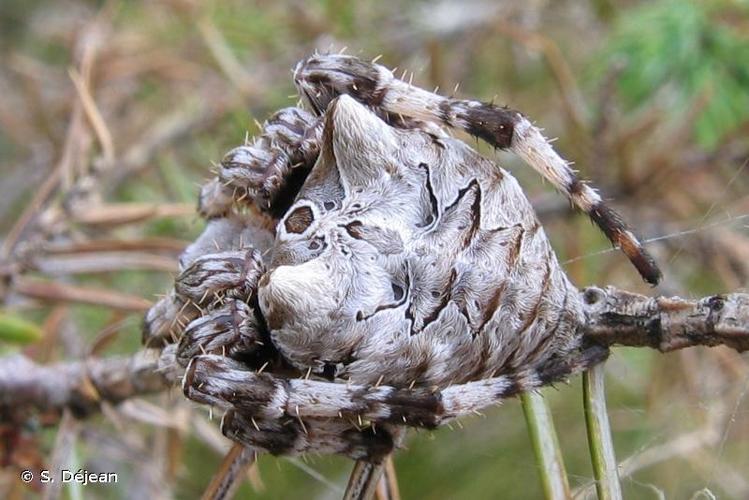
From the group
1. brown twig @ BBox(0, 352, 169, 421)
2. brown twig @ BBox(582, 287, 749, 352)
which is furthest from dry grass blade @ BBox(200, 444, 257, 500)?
brown twig @ BBox(582, 287, 749, 352)

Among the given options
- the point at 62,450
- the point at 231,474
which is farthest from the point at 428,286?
the point at 62,450

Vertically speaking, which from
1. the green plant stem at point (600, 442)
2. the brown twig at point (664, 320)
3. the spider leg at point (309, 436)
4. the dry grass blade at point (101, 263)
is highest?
the dry grass blade at point (101, 263)

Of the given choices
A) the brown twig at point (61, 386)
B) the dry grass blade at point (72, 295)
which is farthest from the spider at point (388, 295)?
→ the dry grass blade at point (72, 295)

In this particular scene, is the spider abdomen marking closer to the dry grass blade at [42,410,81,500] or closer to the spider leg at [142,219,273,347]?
the spider leg at [142,219,273,347]

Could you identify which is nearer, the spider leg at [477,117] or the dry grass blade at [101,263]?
the spider leg at [477,117]

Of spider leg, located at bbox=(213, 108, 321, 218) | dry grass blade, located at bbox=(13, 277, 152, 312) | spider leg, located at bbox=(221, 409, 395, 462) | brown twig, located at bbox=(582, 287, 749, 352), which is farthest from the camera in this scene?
dry grass blade, located at bbox=(13, 277, 152, 312)

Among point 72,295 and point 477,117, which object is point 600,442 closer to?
point 477,117

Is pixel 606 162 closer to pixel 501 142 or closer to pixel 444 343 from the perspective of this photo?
pixel 501 142

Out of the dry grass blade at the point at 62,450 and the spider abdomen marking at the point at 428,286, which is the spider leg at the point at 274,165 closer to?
the spider abdomen marking at the point at 428,286
